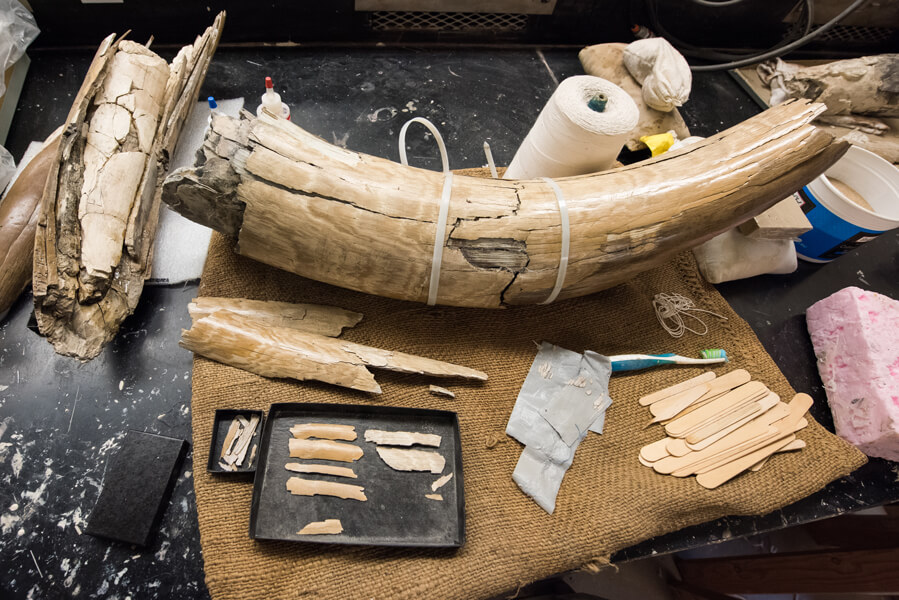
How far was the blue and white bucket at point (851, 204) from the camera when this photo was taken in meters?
1.61

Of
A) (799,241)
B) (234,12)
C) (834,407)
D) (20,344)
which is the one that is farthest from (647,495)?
(234,12)

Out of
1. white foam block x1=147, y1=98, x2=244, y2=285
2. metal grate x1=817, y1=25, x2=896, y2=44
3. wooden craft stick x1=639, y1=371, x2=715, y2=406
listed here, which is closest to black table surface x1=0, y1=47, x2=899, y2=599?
white foam block x1=147, y1=98, x2=244, y2=285

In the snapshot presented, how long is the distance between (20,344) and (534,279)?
1.54m

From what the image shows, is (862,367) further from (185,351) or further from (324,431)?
(185,351)

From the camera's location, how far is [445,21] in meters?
2.40

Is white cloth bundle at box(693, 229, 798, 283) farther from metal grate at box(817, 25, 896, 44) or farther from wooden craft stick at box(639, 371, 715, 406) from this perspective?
metal grate at box(817, 25, 896, 44)

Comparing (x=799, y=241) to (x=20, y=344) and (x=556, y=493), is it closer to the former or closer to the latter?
(x=556, y=493)

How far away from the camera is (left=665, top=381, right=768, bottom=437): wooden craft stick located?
140cm

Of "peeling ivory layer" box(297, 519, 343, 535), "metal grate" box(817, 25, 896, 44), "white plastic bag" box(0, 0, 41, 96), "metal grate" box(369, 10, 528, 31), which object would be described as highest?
"metal grate" box(817, 25, 896, 44)

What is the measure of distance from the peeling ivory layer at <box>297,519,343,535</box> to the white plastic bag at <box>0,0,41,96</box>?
1.92 metres

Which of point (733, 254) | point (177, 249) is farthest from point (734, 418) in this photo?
point (177, 249)

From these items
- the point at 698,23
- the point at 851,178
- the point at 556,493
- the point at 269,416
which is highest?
the point at 698,23

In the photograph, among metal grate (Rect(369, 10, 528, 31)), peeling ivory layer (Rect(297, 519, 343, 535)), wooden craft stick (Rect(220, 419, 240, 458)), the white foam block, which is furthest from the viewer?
metal grate (Rect(369, 10, 528, 31))

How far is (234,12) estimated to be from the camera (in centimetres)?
212
